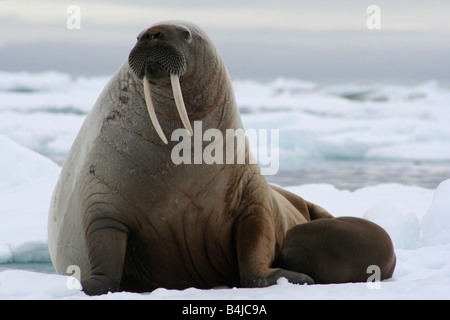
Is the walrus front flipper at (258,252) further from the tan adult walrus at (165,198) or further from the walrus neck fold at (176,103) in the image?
the walrus neck fold at (176,103)

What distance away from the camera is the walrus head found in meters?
3.88

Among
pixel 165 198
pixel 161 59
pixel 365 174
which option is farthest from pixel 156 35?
pixel 365 174

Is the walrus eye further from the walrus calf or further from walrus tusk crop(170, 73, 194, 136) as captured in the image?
the walrus calf

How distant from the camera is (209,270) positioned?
468 cm

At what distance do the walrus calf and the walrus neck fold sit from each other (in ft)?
4.21

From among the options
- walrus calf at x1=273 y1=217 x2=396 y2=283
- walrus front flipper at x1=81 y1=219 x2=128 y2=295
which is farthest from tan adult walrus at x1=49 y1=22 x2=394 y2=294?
walrus calf at x1=273 y1=217 x2=396 y2=283

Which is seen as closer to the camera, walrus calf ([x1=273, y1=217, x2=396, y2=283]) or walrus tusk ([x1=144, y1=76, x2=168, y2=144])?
walrus tusk ([x1=144, y1=76, x2=168, y2=144])

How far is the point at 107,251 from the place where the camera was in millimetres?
4230

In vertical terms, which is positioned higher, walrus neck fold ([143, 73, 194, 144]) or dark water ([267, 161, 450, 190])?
walrus neck fold ([143, 73, 194, 144])

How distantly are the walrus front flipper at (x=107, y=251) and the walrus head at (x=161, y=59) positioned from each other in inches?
27.4

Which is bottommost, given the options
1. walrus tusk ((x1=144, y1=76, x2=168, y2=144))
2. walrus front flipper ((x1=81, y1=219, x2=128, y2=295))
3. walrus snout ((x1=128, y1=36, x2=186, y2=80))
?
walrus front flipper ((x1=81, y1=219, x2=128, y2=295))

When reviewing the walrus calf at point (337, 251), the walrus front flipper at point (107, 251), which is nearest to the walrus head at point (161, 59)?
the walrus front flipper at point (107, 251)

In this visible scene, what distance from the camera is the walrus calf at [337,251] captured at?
476 centimetres

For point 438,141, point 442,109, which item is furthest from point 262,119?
point 442,109
